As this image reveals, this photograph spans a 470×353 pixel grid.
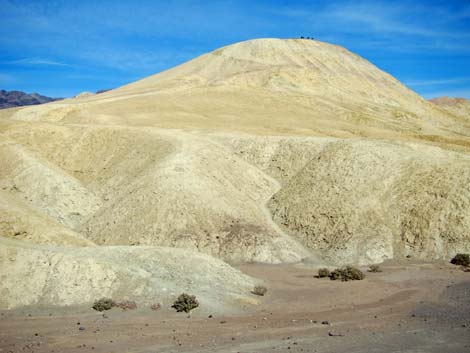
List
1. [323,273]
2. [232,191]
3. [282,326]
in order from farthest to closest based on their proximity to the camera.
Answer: [232,191] → [323,273] → [282,326]

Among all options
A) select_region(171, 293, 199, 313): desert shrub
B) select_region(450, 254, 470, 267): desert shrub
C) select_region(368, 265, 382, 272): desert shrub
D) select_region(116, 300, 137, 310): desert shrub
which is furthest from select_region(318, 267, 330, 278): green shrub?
select_region(116, 300, 137, 310): desert shrub

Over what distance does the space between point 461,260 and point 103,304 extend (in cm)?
2116

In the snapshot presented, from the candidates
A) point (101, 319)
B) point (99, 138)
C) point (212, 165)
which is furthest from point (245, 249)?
point (99, 138)

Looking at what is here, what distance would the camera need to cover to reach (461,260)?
31.6 meters


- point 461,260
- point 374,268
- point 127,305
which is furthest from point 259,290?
point 461,260

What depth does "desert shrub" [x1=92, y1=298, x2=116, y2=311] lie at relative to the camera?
20.1m

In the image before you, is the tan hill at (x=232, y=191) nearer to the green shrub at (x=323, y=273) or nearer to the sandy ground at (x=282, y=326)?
the sandy ground at (x=282, y=326)

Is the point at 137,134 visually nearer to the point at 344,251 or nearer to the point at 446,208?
the point at 344,251

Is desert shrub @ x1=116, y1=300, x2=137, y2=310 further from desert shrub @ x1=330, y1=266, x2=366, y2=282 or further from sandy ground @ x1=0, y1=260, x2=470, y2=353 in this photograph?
desert shrub @ x1=330, y1=266, x2=366, y2=282

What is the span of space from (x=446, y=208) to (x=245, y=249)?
43.2 ft

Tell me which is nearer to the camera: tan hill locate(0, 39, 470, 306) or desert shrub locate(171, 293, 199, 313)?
desert shrub locate(171, 293, 199, 313)

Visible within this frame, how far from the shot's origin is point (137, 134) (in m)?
49.7

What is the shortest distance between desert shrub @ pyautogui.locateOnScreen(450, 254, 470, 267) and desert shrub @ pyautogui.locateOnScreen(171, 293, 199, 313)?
1785 cm

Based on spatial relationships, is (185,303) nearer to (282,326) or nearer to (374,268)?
(282,326)
